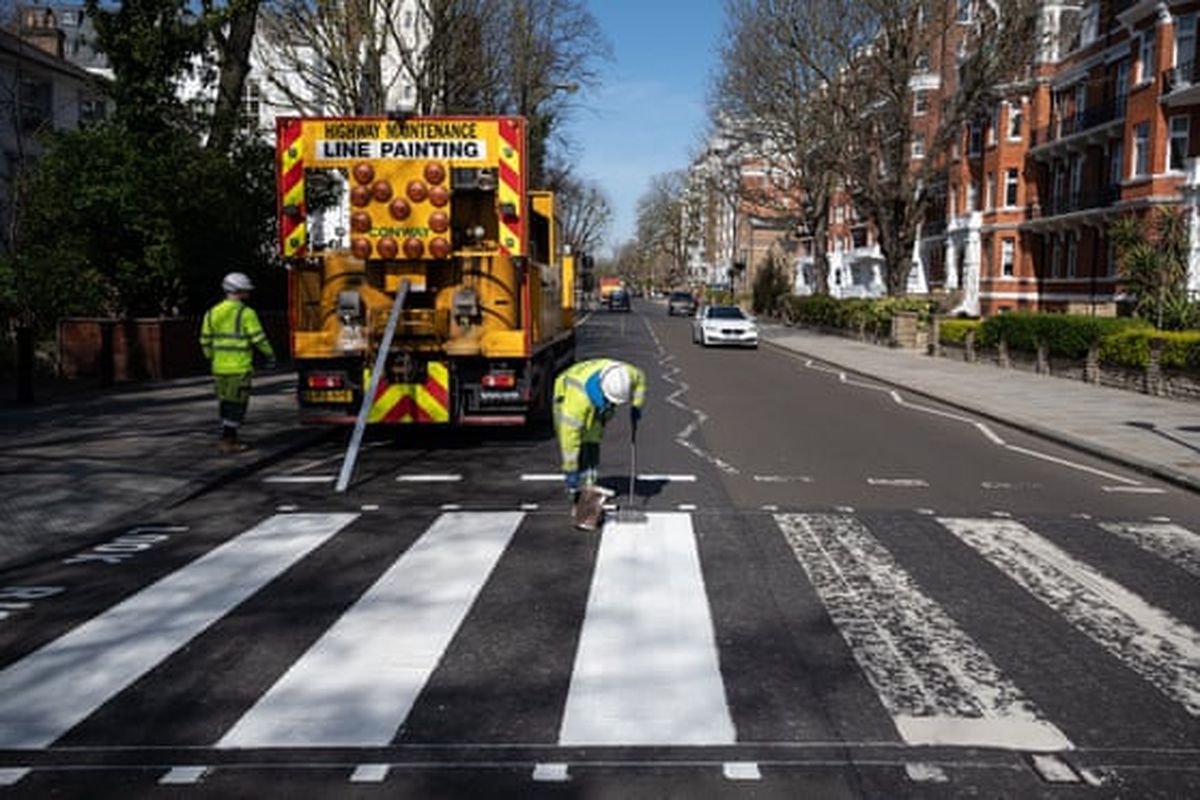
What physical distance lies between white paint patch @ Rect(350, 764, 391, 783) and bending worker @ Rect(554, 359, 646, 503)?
359cm

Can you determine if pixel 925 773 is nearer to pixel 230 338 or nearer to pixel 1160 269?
pixel 230 338

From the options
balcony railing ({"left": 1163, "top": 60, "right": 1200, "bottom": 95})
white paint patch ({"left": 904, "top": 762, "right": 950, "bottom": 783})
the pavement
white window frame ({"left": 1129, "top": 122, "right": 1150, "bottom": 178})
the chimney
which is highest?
the chimney

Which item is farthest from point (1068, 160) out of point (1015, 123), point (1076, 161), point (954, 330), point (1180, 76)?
point (954, 330)

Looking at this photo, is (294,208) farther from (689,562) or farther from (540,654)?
(540,654)

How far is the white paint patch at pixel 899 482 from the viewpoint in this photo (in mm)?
9914

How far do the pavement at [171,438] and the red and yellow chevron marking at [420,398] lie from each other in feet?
4.03

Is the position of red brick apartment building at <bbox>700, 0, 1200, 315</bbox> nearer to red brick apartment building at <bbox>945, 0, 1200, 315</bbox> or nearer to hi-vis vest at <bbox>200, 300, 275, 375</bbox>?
red brick apartment building at <bbox>945, 0, 1200, 315</bbox>

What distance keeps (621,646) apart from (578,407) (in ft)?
7.76

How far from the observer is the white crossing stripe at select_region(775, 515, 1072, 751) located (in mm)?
4270

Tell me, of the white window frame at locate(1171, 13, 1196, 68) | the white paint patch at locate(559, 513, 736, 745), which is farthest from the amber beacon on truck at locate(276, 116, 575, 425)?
the white window frame at locate(1171, 13, 1196, 68)

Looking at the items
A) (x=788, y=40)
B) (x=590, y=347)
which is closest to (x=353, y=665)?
(x=590, y=347)

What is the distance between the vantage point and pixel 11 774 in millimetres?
3840

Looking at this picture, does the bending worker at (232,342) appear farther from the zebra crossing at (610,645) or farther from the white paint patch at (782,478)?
the white paint patch at (782,478)

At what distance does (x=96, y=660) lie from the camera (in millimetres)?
5031
